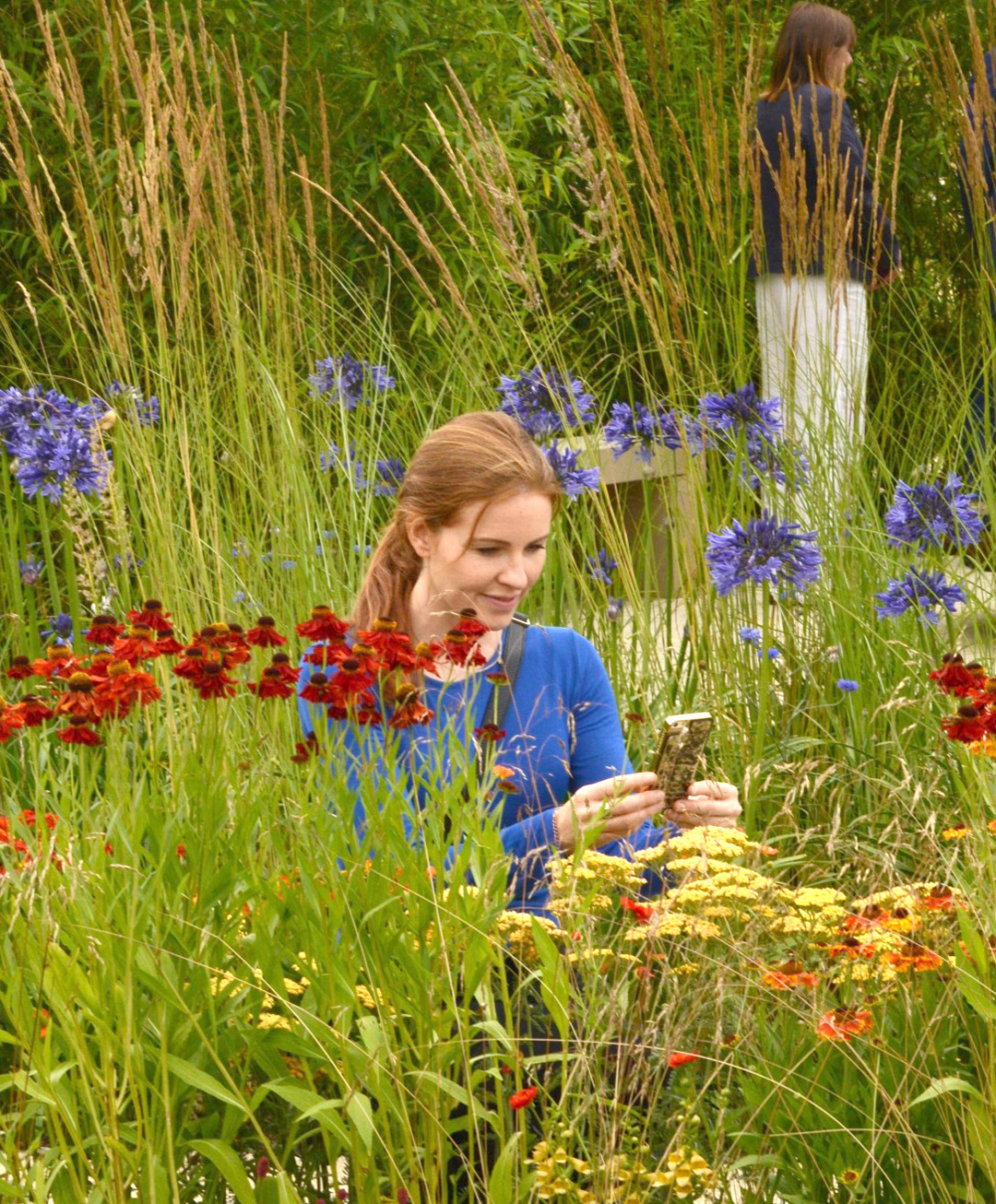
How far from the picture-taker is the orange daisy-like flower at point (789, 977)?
5.80ft

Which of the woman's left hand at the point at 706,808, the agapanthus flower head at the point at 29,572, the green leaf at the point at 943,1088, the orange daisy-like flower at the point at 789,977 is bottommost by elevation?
the green leaf at the point at 943,1088

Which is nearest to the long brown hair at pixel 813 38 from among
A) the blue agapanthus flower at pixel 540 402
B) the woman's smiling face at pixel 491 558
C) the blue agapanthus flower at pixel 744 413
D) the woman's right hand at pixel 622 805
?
the blue agapanthus flower at pixel 540 402

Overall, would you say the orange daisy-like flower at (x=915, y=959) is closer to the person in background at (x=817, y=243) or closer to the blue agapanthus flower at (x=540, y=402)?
the person in background at (x=817, y=243)

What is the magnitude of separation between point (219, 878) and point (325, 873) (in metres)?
0.13

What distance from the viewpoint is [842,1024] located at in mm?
1724

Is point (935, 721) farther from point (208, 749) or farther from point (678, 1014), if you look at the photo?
point (208, 749)

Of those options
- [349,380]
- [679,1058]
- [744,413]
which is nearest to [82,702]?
[679,1058]

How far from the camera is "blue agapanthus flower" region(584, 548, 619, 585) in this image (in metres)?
3.44

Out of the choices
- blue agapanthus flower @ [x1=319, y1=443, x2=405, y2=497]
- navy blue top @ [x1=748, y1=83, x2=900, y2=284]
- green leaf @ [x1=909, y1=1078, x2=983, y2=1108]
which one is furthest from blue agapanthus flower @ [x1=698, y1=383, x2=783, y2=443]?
green leaf @ [x1=909, y1=1078, x2=983, y2=1108]

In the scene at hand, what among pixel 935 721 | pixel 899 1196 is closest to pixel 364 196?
pixel 935 721

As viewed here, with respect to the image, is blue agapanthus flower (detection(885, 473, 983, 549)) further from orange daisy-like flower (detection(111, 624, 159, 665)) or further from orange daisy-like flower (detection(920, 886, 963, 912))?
orange daisy-like flower (detection(111, 624, 159, 665))

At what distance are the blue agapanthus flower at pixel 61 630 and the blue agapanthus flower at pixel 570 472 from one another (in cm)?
109

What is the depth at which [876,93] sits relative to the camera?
687cm

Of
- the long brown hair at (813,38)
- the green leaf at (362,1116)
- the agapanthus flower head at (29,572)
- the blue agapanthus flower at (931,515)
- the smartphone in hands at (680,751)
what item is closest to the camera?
the green leaf at (362,1116)
